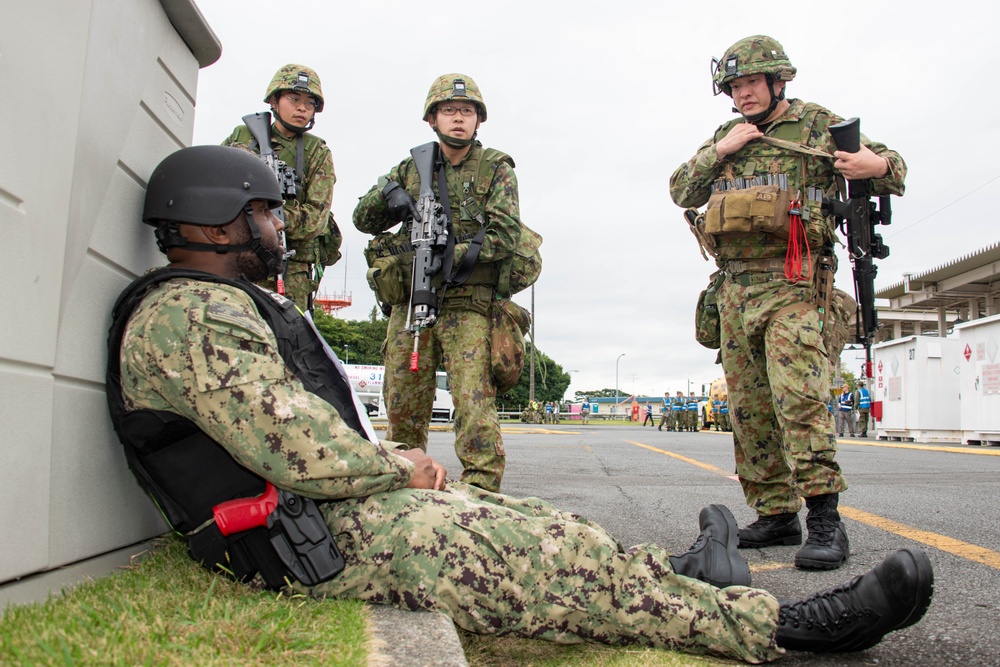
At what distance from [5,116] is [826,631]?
2352 mm

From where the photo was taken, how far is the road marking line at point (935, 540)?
3.46 m

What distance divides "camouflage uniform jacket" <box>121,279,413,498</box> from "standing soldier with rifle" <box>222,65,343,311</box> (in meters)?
2.48

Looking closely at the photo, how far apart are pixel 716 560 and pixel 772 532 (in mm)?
1717

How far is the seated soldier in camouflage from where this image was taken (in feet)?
6.59

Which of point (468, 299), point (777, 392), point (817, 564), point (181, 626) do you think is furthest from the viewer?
point (468, 299)

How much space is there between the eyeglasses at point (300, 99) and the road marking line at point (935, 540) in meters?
3.93

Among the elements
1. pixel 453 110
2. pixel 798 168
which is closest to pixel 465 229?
pixel 453 110

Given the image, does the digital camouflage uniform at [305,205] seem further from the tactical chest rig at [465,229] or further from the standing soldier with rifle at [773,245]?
the standing soldier with rifle at [773,245]

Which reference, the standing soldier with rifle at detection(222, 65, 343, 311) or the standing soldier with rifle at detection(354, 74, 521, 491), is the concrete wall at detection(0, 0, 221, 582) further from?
the standing soldier with rifle at detection(222, 65, 343, 311)

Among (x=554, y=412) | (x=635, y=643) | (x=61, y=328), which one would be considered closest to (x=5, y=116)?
(x=61, y=328)

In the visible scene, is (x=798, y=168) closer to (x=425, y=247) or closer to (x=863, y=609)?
(x=425, y=247)

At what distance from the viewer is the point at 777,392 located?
368 cm

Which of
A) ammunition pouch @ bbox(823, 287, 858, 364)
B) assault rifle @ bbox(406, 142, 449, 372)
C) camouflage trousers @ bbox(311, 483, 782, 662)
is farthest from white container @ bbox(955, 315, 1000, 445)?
camouflage trousers @ bbox(311, 483, 782, 662)

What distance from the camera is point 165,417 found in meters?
2.09
